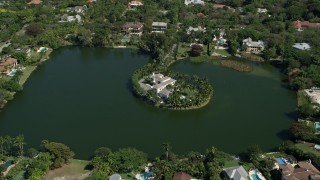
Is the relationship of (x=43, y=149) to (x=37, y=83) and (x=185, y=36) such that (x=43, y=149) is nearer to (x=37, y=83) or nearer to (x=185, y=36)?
(x=37, y=83)

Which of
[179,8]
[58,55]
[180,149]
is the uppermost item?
[179,8]

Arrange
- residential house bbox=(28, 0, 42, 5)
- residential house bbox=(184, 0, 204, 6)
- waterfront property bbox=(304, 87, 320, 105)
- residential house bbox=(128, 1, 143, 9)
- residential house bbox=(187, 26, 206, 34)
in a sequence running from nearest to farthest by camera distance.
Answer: waterfront property bbox=(304, 87, 320, 105)
residential house bbox=(187, 26, 206, 34)
residential house bbox=(184, 0, 204, 6)
residential house bbox=(128, 1, 143, 9)
residential house bbox=(28, 0, 42, 5)

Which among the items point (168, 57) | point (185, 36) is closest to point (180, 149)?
point (168, 57)

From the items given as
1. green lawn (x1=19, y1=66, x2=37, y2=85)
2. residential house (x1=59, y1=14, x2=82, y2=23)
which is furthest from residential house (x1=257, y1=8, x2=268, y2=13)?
green lawn (x1=19, y1=66, x2=37, y2=85)

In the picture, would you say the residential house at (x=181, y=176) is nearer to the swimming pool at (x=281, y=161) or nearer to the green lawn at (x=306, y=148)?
the swimming pool at (x=281, y=161)

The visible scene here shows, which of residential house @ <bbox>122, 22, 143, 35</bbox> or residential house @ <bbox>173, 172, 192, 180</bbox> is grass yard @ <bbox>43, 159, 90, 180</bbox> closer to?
residential house @ <bbox>173, 172, 192, 180</bbox>

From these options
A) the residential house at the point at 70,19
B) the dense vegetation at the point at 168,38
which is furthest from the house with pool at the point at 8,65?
the residential house at the point at 70,19

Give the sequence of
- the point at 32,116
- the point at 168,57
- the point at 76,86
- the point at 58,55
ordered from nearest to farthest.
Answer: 1. the point at 32,116
2. the point at 76,86
3. the point at 168,57
4. the point at 58,55

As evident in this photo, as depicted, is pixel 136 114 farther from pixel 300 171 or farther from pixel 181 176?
pixel 300 171
